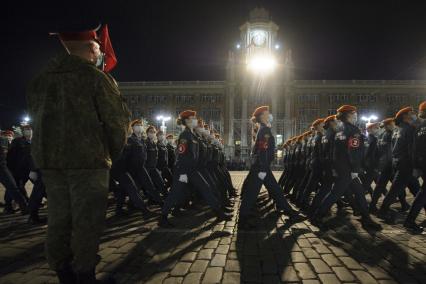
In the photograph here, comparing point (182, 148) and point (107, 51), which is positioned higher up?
point (107, 51)

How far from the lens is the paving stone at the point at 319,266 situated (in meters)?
3.64

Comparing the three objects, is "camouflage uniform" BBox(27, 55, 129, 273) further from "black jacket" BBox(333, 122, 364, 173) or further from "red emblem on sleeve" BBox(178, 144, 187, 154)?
"black jacket" BBox(333, 122, 364, 173)

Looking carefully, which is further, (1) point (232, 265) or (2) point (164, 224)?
(2) point (164, 224)

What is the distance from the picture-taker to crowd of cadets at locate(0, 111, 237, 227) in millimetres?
6270

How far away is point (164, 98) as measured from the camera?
66.9 metres

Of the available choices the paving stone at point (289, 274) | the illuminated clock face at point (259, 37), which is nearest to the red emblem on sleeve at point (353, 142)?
the paving stone at point (289, 274)

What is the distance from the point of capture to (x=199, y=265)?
379 centimetres

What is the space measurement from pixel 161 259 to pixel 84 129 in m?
1.97

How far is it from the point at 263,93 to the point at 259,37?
10051 mm

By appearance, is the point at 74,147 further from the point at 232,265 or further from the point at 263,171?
the point at 263,171

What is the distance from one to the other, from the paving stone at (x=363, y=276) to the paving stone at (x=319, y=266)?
0.28 meters

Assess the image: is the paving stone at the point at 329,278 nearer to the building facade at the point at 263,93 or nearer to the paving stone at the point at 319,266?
the paving stone at the point at 319,266

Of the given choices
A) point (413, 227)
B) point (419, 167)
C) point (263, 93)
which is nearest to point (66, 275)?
point (413, 227)

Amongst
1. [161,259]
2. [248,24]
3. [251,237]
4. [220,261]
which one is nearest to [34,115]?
→ [161,259]
